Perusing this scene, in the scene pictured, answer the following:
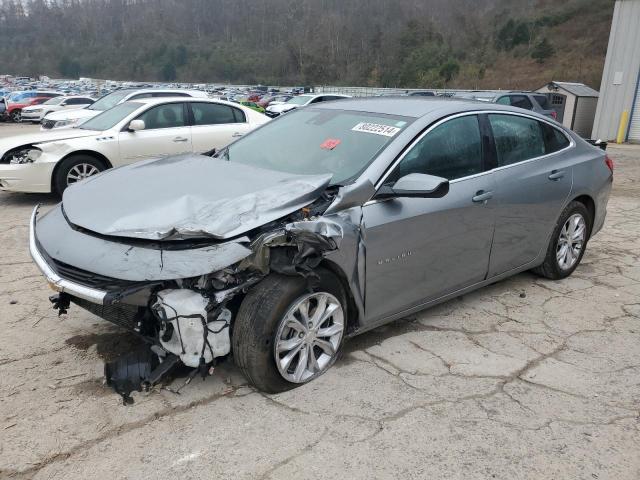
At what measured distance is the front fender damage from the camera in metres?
2.62

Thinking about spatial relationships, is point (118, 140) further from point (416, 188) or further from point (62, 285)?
point (416, 188)

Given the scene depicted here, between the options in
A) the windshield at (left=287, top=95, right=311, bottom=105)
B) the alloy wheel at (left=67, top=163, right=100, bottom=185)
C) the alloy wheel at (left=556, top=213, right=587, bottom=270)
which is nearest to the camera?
the alloy wheel at (left=556, top=213, right=587, bottom=270)

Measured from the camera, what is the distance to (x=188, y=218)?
2727mm

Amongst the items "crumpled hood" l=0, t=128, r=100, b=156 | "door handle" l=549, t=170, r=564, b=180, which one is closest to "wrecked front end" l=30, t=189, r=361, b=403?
"door handle" l=549, t=170, r=564, b=180

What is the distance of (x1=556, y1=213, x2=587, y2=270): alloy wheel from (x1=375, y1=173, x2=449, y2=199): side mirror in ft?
6.66

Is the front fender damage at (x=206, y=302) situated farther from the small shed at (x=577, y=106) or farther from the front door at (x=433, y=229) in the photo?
the small shed at (x=577, y=106)

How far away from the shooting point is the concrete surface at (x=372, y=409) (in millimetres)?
2416

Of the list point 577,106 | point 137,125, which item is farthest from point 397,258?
point 577,106

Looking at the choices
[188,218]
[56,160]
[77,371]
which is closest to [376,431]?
[188,218]

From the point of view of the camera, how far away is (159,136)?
789 cm

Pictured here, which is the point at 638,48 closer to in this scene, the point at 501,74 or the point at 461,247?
the point at 461,247

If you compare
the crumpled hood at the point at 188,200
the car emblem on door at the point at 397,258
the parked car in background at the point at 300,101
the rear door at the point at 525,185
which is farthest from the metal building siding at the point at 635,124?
the crumpled hood at the point at 188,200

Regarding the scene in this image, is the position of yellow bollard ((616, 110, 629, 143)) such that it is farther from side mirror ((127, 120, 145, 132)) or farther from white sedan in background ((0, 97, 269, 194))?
side mirror ((127, 120, 145, 132))

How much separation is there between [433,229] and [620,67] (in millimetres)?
18695
